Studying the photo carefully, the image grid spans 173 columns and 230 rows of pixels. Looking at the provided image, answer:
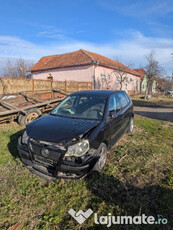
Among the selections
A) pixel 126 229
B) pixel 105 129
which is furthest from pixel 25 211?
pixel 105 129

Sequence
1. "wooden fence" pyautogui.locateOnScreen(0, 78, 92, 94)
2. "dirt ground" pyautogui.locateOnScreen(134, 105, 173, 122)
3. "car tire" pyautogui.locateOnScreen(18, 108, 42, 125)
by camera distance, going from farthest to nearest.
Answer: "wooden fence" pyautogui.locateOnScreen(0, 78, 92, 94) < "dirt ground" pyautogui.locateOnScreen(134, 105, 173, 122) < "car tire" pyautogui.locateOnScreen(18, 108, 42, 125)

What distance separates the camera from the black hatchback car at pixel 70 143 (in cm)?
227

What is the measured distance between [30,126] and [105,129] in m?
1.61

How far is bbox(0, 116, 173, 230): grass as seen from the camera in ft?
6.43

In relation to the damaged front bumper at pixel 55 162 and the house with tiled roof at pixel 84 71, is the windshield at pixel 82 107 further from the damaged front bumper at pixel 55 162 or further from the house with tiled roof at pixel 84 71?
the house with tiled roof at pixel 84 71

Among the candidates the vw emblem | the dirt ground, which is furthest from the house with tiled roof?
the vw emblem

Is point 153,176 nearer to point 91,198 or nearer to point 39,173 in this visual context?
point 91,198

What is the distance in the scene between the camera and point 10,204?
7.08 feet

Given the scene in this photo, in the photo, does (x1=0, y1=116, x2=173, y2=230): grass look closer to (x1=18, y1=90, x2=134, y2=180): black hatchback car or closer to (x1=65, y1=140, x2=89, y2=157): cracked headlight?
(x1=18, y1=90, x2=134, y2=180): black hatchback car

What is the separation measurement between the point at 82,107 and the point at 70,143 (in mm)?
1463

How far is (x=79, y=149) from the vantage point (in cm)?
231

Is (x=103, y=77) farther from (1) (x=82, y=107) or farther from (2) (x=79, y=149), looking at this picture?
(2) (x=79, y=149)

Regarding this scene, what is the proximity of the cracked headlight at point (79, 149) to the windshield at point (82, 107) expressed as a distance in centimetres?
85

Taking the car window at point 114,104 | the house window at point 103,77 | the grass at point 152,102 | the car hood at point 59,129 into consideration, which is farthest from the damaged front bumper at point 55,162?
the house window at point 103,77
